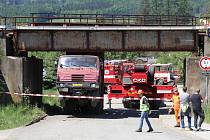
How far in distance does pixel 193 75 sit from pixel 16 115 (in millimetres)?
13347

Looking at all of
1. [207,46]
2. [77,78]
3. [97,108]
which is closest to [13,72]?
[77,78]

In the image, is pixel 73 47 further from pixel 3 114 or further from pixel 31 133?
pixel 31 133

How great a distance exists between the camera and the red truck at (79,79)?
30141 millimetres

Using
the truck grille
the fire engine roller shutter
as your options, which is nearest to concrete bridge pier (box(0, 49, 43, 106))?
the truck grille

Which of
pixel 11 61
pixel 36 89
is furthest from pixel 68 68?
pixel 36 89

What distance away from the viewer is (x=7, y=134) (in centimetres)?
2052

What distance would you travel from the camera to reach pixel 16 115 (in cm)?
2688

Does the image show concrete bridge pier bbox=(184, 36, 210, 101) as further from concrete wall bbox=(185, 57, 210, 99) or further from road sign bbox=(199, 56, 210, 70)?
road sign bbox=(199, 56, 210, 70)

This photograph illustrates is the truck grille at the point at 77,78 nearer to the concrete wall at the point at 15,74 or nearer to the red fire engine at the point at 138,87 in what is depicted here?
the concrete wall at the point at 15,74

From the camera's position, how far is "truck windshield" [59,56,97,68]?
3098 cm

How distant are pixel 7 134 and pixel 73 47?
17014 mm

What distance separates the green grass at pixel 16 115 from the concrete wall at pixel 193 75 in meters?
10.3

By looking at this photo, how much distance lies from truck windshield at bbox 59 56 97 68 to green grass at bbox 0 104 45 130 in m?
3.02

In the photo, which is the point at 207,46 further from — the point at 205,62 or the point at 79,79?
the point at 79,79
